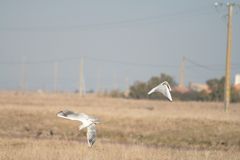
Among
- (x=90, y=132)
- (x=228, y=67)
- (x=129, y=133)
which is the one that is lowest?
(x=129, y=133)

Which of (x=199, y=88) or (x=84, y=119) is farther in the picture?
(x=199, y=88)

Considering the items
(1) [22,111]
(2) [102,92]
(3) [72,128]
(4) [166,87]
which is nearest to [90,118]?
(4) [166,87]

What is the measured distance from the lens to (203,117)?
36156 millimetres

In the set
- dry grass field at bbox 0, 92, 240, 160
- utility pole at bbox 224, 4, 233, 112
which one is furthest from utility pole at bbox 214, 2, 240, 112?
dry grass field at bbox 0, 92, 240, 160

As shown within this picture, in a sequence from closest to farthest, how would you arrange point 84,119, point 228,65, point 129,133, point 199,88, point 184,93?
point 84,119 → point 129,133 → point 228,65 → point 184,93 → point 199,88

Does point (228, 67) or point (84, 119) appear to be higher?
point (228, 67)

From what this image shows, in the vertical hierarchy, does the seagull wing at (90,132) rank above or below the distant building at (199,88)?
below

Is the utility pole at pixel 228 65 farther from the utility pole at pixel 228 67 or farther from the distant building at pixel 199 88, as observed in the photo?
the distant building at pixel 199 88

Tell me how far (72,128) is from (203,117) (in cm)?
812

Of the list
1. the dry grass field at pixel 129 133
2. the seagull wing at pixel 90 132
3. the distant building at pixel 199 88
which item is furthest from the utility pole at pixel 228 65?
the distant building at pixel 199 88

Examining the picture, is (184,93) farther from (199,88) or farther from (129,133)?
(129,133)

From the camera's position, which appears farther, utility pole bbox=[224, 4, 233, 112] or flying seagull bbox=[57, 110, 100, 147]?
utility pole bbox=[224, 4, 233, 112]

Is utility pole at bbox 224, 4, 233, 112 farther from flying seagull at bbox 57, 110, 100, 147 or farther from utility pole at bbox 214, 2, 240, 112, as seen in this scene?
flying seagull at bbox 57, 110, 100, 147

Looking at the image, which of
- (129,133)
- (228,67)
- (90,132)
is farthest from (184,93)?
(90,132)
